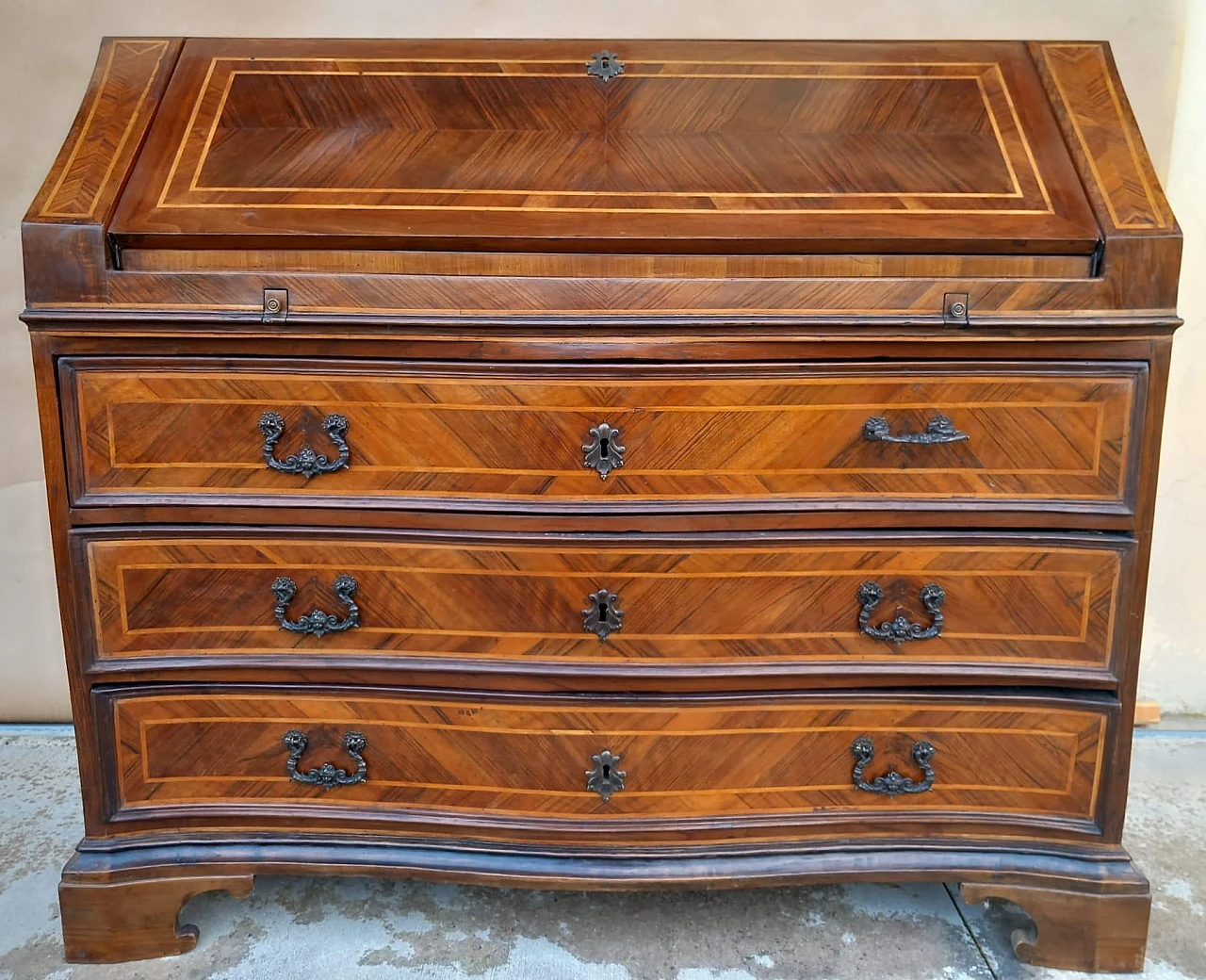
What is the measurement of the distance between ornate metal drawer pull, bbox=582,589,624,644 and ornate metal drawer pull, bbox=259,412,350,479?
49cm

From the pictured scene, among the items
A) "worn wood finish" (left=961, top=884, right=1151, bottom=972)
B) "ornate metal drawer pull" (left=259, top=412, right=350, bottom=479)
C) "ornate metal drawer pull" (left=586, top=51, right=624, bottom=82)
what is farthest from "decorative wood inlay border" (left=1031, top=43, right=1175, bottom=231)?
"ornate metal drawer pull" (left=259, top=412, right=350, bottom=479)

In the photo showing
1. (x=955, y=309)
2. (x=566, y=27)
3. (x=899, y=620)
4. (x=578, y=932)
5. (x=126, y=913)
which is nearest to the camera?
(x=955, y=309)

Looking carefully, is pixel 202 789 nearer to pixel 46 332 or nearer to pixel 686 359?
pixel 46 332

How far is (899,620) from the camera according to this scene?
5.29 feet

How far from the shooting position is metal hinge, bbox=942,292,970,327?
4.91 feet

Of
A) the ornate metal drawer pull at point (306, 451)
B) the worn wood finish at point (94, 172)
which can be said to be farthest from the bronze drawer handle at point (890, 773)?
the worn wood finish at point (94, 172)

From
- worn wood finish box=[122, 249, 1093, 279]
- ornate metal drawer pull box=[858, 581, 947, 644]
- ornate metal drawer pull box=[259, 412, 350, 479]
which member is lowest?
ornate metal drawer pull box=[858, 581, 947, 644]

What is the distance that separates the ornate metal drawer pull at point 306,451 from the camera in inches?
61.1

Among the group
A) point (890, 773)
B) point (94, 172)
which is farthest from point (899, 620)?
point (94, 172)

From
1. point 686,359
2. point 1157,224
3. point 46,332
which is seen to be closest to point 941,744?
point 686,359

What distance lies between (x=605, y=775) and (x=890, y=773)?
0.52 m

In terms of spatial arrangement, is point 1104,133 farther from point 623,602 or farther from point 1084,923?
point 1084,923

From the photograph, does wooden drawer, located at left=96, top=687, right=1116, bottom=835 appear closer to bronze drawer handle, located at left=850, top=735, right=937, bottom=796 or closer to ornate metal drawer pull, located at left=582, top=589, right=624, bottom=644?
bronze drawer handle, located at left=850, top=735, right=937, bottom=796

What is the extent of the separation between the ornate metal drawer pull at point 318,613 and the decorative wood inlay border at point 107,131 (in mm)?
692
